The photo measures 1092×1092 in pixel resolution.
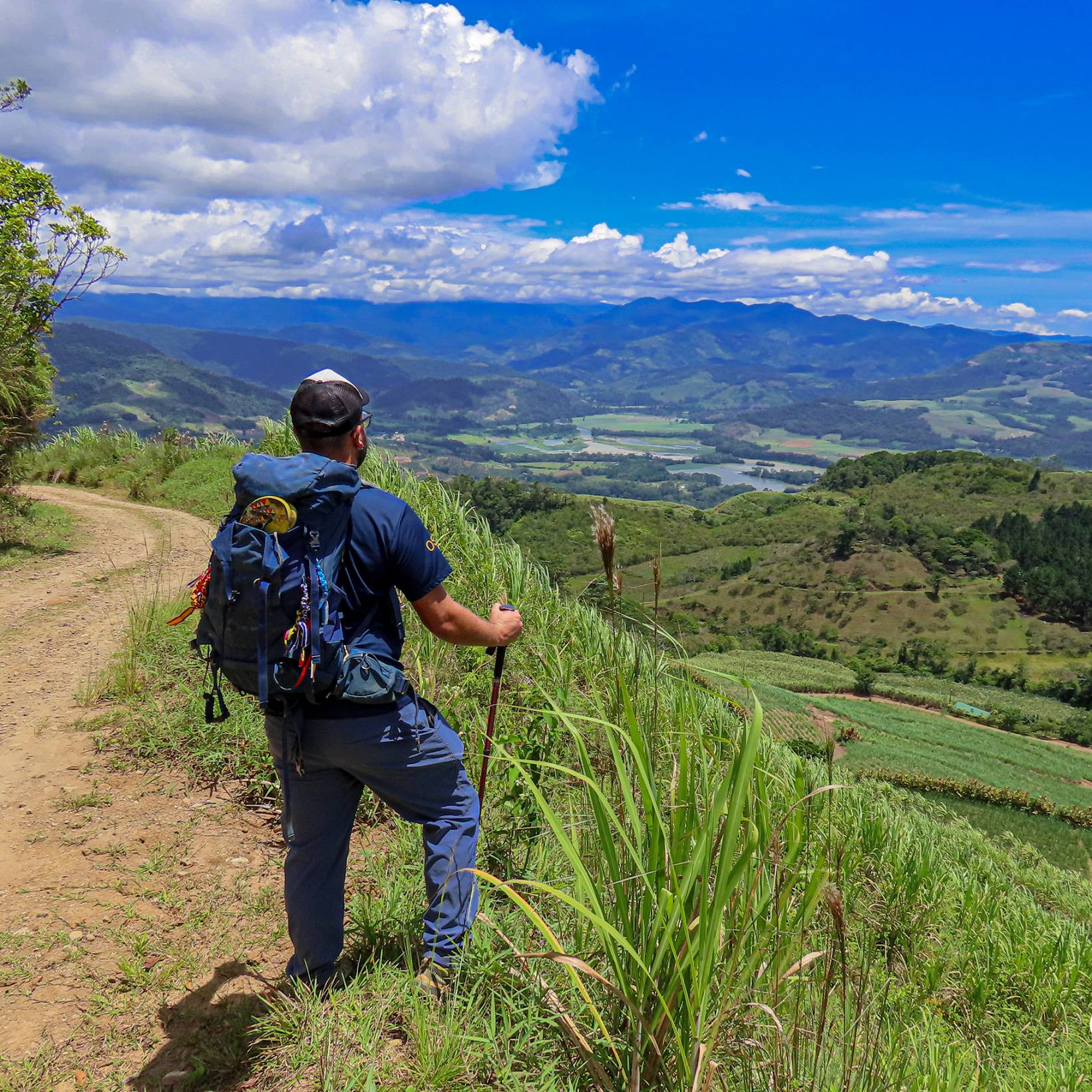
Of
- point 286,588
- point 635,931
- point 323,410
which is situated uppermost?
point 323,410

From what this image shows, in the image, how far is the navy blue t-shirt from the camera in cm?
210

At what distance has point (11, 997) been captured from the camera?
2.41m

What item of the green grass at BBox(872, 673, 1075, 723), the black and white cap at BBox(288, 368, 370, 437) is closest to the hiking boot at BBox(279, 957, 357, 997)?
the black and white cap at BBox(288, 368, 370, 437)

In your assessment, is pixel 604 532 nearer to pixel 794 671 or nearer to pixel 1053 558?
pixel 794 671

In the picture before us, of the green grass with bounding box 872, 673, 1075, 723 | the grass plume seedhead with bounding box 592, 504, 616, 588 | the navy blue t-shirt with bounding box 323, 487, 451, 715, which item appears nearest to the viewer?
the grass plume seedhead with bounding box 592, 504, 616, 588

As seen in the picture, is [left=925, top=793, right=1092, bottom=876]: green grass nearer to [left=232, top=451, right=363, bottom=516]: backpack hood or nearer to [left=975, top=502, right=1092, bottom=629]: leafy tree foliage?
[left=232, top=451, right=363, bottom=516]: backpack hood

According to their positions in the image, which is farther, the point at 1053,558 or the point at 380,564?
the point at 1053,558

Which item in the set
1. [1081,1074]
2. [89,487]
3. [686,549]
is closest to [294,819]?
[1081,1074]

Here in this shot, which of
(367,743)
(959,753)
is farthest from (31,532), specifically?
(959,753)

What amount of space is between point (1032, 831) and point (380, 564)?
28.6 metres

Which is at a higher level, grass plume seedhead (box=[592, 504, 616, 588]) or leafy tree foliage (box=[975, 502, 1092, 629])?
grass plume seedhead (box=[592, 504, 616, 588])

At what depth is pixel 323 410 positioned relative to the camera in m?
2.14

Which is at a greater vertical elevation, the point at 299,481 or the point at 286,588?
the point at 299,481

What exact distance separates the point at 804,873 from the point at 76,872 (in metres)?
2.80
